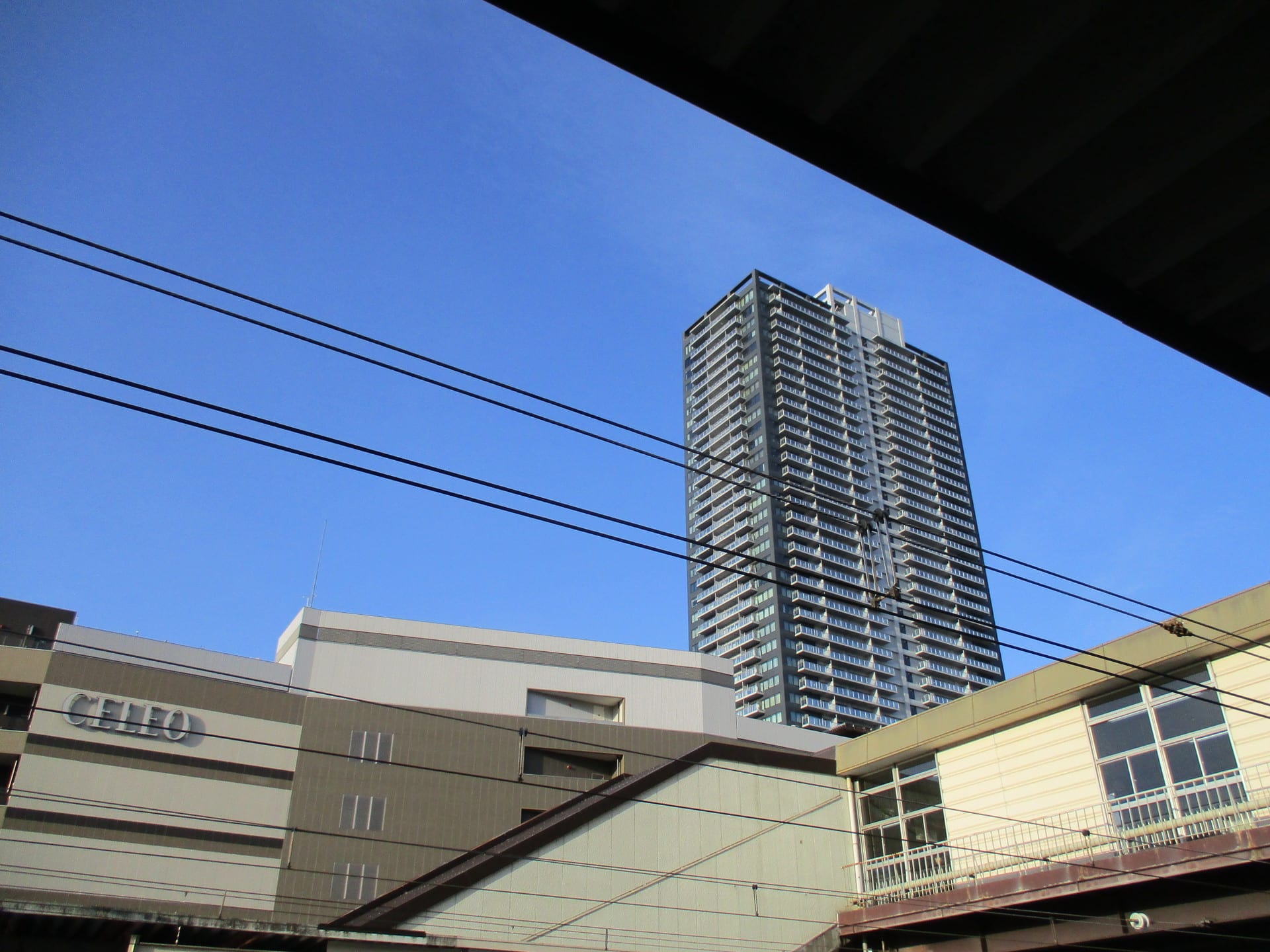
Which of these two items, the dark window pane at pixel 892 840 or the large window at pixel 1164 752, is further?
the dark window pane at pixel 892 840

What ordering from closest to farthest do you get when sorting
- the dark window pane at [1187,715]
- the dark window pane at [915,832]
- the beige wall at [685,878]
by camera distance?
the dark window pane at [1187,715] → the beige wall at [685,878] → the dark window pane at [915,832]

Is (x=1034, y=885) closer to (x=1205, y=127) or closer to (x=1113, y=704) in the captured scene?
(x=1113, y=704)

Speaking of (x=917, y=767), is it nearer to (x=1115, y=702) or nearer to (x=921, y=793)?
(x=921, y=793)

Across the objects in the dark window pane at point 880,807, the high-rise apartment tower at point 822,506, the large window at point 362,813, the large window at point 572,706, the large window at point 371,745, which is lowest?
the dark window pane at point 880,807

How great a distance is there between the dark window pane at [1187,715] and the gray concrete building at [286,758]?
21.1m

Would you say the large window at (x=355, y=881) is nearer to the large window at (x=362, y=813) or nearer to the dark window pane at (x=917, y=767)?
the large window at (x=362, y=813)

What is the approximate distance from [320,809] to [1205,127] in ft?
138

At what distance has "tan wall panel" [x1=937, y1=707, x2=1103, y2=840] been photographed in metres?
17.5

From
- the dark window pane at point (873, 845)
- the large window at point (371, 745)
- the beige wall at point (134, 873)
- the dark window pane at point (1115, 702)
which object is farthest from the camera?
the large window at point (371, 745)

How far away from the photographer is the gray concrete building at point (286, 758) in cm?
3769

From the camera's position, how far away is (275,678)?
43312 mm

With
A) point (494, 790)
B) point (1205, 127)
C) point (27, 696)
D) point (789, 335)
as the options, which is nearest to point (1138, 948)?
point (1205, 127)

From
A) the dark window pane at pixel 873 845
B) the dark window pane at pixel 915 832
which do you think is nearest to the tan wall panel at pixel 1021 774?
the dark window pane at pixel 915 832

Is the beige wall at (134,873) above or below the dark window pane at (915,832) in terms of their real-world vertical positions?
above
